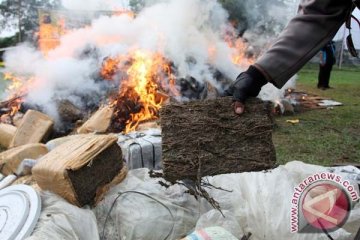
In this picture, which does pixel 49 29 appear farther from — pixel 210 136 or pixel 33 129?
pixel 210 136

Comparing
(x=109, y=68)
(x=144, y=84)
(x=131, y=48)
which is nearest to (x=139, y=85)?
(x=144, y=84)

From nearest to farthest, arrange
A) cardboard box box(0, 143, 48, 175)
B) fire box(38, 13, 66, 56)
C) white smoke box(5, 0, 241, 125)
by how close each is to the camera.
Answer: cardboard box box(0, 143, 48, 175), white smoke box(5, 0, 241, 125), fire box(38, 13, 66, 56)

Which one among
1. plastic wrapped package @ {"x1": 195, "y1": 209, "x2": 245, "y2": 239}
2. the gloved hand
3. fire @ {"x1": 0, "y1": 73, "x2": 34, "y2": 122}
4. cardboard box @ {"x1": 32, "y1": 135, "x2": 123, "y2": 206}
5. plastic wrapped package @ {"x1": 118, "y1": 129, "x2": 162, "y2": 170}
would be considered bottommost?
fire @ {"x1": 0, "y1": 73, "x2": 34, "y2": 122}

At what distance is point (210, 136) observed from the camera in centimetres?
233

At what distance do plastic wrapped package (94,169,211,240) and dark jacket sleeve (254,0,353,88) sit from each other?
1.13 m

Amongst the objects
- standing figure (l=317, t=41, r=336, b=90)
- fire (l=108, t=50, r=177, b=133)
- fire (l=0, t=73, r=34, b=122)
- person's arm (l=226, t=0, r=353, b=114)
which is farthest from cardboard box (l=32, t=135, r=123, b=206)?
standing figure (l=317, t=41, r=336, b=90)

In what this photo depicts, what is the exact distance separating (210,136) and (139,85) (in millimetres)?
4294

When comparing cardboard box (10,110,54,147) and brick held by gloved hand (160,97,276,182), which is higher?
brick held by gloved hand (160,97,276,182)

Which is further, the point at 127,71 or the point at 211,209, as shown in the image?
the point at 127,71

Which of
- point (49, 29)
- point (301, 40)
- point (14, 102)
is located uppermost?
point (301, 40)

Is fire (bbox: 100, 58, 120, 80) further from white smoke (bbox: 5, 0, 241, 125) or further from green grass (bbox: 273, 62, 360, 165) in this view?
green grass (bbox: 273, 62, 360, 165)

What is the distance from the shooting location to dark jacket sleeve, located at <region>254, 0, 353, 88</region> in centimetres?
→ 176

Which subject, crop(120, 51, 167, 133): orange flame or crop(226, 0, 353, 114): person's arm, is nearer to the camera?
crop(226, 0, 353, 114): person's arm

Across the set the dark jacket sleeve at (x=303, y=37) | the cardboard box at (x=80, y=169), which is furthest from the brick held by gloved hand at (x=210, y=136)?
the cardboard box at (x=80, y=169)
